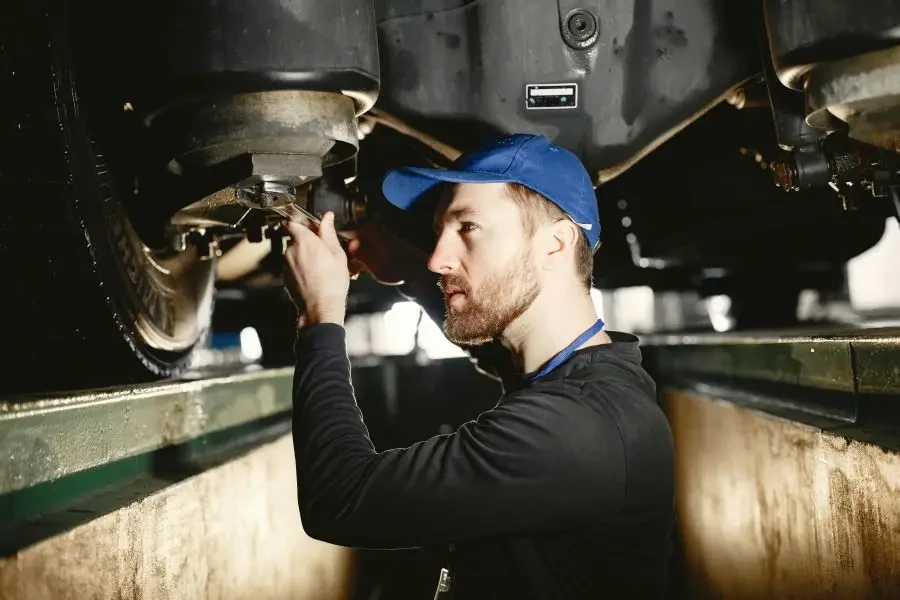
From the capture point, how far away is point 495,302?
4.38ft

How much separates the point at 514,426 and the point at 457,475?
0.38 ft

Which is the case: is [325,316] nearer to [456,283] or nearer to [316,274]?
[316,274]

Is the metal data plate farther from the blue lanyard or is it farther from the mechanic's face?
the blue lanyard

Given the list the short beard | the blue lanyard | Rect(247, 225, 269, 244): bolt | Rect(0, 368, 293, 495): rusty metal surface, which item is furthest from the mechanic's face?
Rect(0, 368, 293, 495): rusty metal surface

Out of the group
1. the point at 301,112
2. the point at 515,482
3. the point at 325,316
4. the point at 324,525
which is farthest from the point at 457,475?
the point at 301,112

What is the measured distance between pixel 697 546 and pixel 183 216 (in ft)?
5.58

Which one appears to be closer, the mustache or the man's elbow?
the man's elbow

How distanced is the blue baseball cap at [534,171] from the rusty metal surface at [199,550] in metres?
0.69

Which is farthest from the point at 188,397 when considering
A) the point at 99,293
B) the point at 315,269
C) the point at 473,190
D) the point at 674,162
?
the point at 674,162

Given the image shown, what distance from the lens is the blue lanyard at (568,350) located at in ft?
4.31

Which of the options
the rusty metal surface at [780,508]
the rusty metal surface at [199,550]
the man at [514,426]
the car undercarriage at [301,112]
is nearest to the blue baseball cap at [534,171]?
the man at [514,426]

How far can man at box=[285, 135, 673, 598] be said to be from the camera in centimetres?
109

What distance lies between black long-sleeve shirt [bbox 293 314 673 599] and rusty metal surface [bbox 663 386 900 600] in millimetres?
274

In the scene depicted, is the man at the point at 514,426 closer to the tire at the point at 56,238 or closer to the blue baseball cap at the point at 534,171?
the blue baseball cap at the point at 534,171
